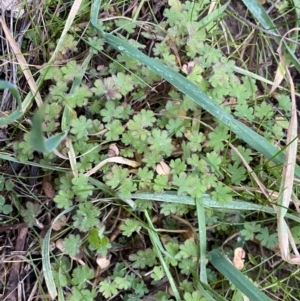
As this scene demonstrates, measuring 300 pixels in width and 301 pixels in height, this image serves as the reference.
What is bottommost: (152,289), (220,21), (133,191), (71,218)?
(152,289)

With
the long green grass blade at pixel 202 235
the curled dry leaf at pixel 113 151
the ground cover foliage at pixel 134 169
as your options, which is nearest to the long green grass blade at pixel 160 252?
Result: the ground cover foliage at pixel 134 169

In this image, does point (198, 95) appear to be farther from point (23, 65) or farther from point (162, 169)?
point (23, 65)

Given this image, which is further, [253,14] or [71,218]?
[253,14]

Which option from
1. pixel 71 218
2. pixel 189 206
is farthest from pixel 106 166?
pixel 189 206

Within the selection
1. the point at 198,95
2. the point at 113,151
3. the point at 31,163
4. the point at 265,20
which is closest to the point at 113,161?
the point at 113,151

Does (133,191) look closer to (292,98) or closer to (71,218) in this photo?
(71,218)

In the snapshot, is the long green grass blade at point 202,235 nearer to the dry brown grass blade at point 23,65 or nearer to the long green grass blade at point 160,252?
the long green grass blade at point 160,252

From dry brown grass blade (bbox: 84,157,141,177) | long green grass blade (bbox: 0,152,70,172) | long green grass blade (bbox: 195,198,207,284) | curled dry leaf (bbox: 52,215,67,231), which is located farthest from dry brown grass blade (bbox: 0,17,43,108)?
long green grass blade (bbox: 195,198,207,284)

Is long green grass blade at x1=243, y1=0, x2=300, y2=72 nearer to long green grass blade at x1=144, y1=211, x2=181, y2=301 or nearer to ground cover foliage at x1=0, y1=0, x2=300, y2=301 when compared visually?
ground cover foliage at x1=0, y1=0, x2=300, y2=301
